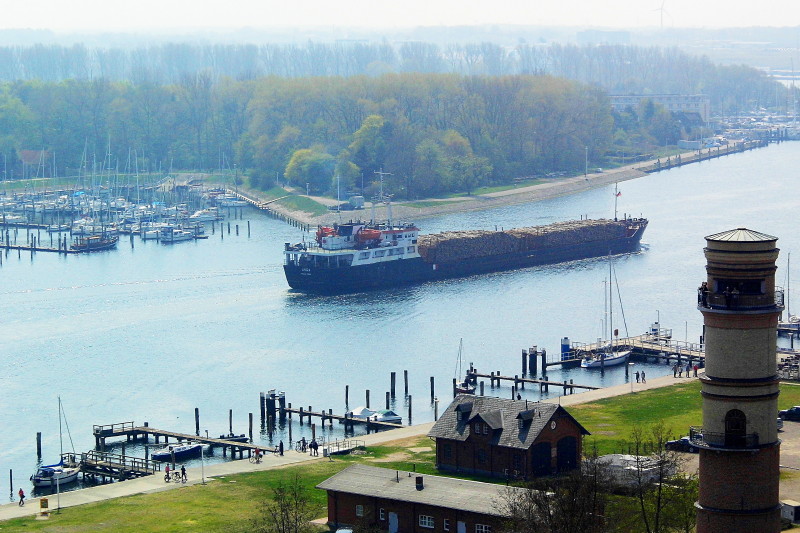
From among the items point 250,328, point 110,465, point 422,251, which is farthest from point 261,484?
point 422,251

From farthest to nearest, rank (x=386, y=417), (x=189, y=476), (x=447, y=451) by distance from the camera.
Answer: (x=386, y=417) → (x=189, y=476) → (x=447, y=451)

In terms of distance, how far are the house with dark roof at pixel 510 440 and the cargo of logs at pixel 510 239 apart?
201 feet

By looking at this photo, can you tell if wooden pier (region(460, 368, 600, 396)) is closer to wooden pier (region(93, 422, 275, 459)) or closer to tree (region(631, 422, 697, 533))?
wooden pier (region(93, 422, 275, 459))

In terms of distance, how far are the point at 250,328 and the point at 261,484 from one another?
132ft

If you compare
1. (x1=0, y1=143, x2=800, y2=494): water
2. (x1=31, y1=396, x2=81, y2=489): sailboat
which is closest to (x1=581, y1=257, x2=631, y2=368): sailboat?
(x1=0, y1=143, x2=800, y2=494): water

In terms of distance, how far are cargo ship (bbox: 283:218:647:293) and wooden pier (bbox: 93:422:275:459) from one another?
1614 inches

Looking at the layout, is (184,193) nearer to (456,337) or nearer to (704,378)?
(456,337)

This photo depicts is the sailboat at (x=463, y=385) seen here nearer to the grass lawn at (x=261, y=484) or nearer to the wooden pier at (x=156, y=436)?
the grass lawn at (x=261, y=484)

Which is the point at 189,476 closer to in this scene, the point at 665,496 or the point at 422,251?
the point at 665,496

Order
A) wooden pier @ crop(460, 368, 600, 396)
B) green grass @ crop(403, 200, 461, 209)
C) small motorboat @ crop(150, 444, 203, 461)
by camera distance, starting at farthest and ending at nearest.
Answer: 1. green grass @ crop(403, 200, 461, 209)
2. wooden pier @ crop(460, 368, 600, 396)
3. small motorboat @ crop(150, 444, 203, 461)

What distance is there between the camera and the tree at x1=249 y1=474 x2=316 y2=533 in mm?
47375

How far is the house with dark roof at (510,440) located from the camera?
58188mm

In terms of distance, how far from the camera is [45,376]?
8606 centimetres

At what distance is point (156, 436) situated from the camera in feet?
240
